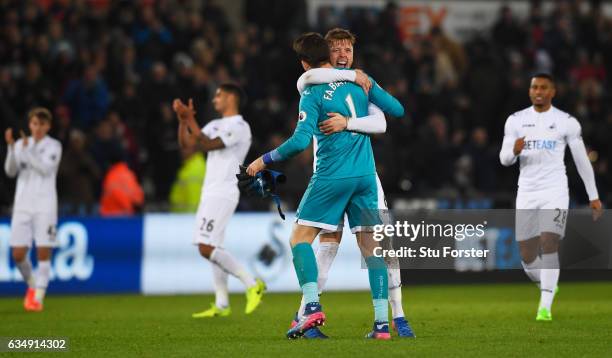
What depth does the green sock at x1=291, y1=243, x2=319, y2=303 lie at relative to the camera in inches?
376

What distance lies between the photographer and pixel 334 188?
951 cm

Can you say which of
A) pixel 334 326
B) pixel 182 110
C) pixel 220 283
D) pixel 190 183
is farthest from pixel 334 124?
pixel 190 183

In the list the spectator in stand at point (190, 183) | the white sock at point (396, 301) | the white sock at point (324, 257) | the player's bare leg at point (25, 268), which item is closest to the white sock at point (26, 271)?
the player's bare leg at point (25, 268)

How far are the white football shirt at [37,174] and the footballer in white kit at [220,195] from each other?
7.05ft

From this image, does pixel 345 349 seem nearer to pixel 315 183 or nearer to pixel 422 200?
pixel 315 183

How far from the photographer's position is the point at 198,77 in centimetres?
1991

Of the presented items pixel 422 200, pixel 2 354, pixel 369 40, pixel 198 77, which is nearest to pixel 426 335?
pixel 2 354

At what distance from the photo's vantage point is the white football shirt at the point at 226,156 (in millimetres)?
13078

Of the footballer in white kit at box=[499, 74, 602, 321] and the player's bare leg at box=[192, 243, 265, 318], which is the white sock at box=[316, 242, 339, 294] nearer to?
the player's bare leg at box=[192, 243, 265, 318]

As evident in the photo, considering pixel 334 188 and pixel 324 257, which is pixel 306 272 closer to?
pixel 334 188

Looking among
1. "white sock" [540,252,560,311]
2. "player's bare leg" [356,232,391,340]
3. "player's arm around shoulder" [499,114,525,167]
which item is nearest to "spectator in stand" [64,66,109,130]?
"player's arm around shoulder" [499,114,525,167]

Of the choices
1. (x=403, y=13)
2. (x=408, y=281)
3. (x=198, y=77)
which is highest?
(x=403, y=13)

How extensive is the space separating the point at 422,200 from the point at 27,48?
6.82m

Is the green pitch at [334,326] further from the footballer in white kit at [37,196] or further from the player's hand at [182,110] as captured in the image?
the player's hand at [182,110]
